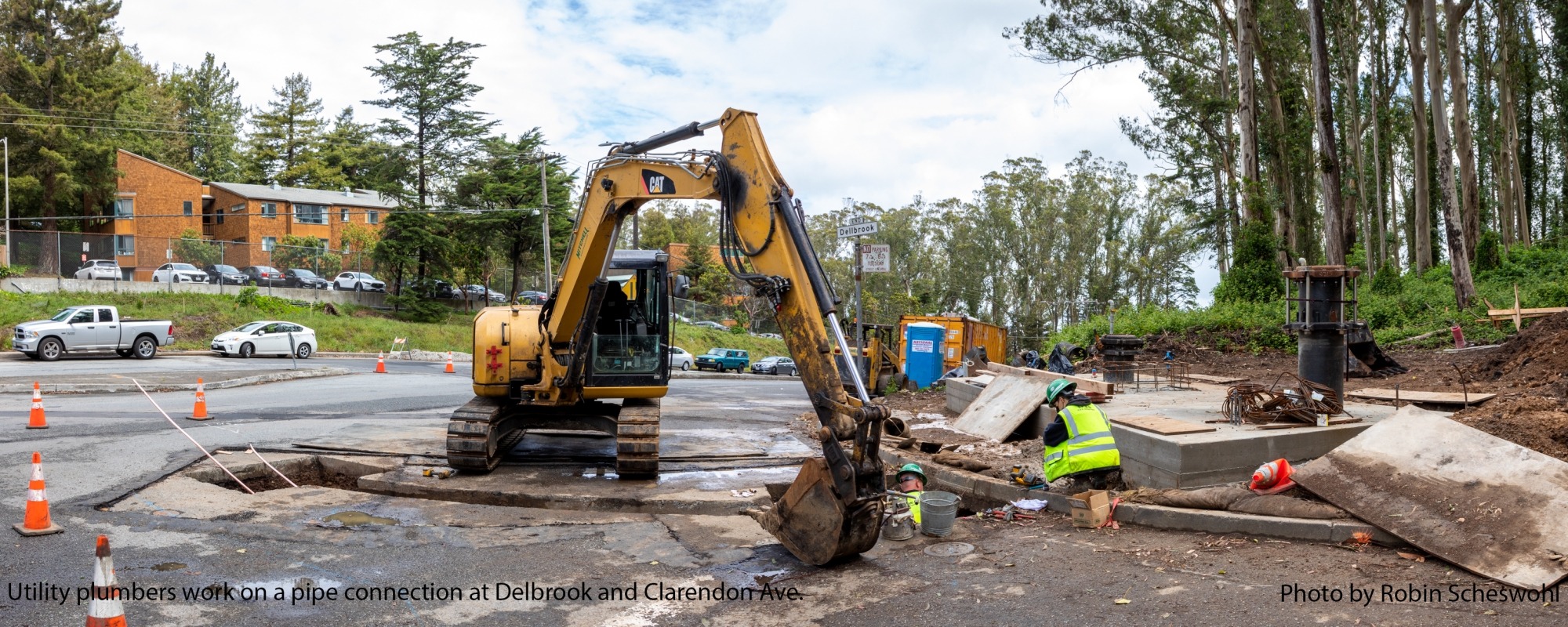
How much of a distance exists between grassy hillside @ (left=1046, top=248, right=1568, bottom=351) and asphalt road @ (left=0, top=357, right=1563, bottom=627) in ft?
53.7

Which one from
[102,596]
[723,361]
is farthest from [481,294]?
[102,596]

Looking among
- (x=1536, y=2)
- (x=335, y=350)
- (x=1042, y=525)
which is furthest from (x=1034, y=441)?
(x=1536, y=2)

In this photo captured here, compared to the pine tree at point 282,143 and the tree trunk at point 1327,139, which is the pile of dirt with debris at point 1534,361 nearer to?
the tree trunk at point 1327,139

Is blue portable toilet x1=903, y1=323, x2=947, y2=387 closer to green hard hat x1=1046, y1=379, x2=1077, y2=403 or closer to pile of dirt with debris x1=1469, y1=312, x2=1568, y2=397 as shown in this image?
pile of dirt with debris x1=1469, y1=312, x2=1568, y2=397

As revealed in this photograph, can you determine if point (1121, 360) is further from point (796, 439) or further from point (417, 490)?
point (417, 490)

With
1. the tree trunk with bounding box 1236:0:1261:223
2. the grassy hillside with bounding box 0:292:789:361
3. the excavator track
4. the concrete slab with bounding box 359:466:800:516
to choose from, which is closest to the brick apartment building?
the grassy hillside with bounding box 0:292:789:361

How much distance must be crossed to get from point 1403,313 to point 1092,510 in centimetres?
2079

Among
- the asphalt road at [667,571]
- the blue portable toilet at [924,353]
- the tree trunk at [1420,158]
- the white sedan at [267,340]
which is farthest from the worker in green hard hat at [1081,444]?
the white sedan at [267,340]

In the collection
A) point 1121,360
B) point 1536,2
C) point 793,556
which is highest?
point 1536,2

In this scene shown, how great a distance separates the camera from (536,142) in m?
50.6

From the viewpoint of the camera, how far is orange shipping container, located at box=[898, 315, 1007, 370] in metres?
23.0

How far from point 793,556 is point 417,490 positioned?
4465 mm

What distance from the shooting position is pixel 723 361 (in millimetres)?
42188

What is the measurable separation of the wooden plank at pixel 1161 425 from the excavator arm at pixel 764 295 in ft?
10.3
